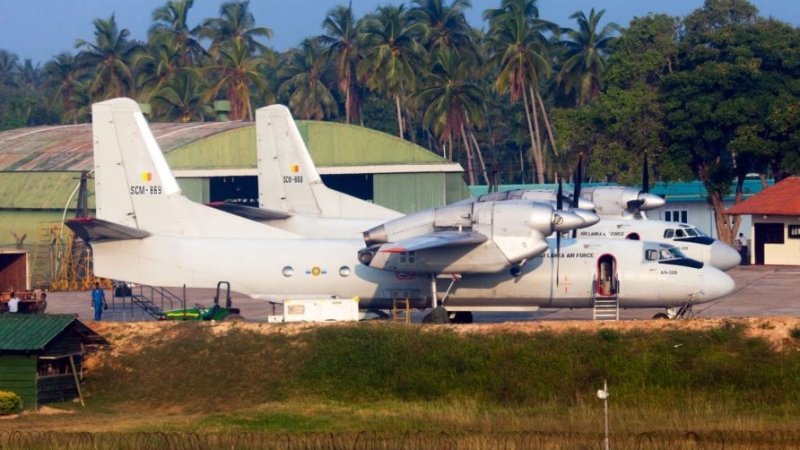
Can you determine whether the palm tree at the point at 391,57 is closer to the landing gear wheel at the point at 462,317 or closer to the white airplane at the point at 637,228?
the white airplane at the point at 637,228

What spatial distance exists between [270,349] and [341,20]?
7331 cm

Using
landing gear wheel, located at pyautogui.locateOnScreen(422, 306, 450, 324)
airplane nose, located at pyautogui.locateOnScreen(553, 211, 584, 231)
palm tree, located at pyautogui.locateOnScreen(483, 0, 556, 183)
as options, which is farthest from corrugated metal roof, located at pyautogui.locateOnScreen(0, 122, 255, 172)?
airplane nose, located at pyautogui.locateOnScreen(553, 211, 584, 231)

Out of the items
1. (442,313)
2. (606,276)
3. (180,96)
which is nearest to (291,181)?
(442,313)

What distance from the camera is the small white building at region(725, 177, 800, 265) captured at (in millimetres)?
A: 66188

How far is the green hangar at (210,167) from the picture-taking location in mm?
67312

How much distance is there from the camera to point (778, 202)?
219 ft

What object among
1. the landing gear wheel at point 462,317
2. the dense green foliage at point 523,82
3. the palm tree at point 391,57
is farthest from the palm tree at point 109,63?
the landing gear wheel at point 462,317

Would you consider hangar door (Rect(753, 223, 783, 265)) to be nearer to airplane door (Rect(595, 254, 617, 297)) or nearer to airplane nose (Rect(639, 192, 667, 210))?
airplane nose (Rect(639, 192, 667, 210))

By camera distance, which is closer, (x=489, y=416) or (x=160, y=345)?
(x=489, y=416)

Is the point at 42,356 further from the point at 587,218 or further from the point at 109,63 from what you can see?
the point at 109,63

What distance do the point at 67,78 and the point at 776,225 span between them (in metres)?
68.0

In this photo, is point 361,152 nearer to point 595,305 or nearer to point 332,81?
point 595,305

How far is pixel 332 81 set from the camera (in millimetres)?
129250

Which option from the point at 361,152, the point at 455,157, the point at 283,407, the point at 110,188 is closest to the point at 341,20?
the point at 455,157
